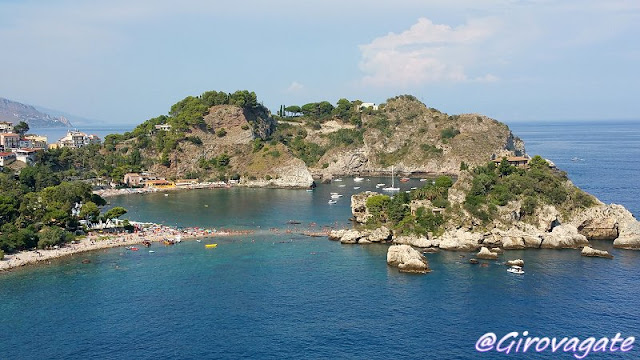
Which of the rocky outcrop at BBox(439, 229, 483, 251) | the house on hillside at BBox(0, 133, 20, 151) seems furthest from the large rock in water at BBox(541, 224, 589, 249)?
the house on hillside at BBox(0, 133, 20, 151)

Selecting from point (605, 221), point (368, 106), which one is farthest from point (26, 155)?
point (605, 221)

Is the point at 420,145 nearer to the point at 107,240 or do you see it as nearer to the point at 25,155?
the point at 25,155

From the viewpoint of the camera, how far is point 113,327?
43531 millimetres

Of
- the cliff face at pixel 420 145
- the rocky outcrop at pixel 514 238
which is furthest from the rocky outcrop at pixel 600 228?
the cliff face at pixel 420 145

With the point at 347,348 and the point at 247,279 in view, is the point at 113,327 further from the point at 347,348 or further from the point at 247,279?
the point at 347,348

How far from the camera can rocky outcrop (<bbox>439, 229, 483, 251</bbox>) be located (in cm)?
6550

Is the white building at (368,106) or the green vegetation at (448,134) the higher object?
the white building at (368,106)

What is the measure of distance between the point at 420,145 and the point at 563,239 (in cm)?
8948

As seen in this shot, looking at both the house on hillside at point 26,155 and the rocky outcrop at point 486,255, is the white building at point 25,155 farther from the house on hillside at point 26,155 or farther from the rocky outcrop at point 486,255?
the rocky outcrop at point 486,255

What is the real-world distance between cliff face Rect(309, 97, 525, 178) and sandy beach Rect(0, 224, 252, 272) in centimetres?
6895

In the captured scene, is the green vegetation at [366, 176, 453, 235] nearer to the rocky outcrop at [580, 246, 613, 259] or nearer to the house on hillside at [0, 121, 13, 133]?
the rocky outcrop at [580, 246, 613, 259]

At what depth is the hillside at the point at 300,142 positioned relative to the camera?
135750 millimetres

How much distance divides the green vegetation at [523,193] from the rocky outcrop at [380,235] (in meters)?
10.2

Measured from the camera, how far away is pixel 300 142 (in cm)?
16025
